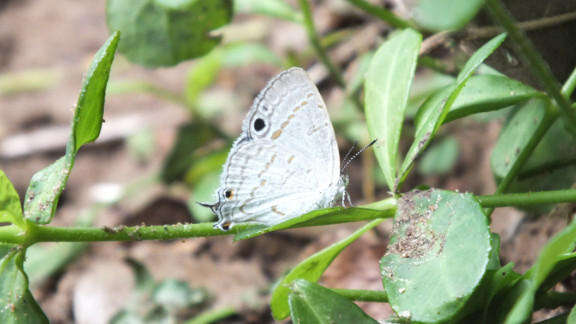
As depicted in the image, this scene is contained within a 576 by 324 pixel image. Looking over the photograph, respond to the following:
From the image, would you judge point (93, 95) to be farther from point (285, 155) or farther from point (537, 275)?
point (537, 275)

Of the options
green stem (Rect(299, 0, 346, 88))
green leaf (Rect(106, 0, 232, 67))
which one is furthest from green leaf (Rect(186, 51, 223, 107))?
green leaf (Rect(106, 0, 232, 67))

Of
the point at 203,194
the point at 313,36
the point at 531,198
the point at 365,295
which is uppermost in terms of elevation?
the point at 313,36

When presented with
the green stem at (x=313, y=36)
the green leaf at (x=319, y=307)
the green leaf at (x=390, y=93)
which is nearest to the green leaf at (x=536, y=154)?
the green leaf at (x=390, y=93)

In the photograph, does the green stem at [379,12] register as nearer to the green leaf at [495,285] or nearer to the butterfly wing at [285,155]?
the butterfly wing at [285,155]

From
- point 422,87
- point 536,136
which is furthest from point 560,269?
point 422,87

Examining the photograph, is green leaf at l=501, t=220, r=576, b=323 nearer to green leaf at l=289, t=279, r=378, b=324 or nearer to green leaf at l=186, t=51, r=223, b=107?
green leaf at l=289, t=279, r=378, b=324
